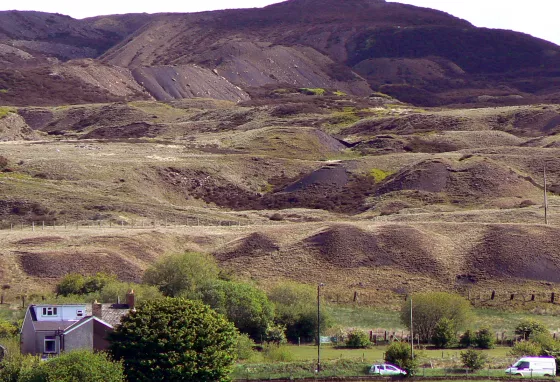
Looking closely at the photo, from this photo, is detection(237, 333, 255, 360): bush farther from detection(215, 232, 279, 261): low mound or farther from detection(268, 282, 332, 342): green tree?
detection(215, 232, 279, 261): low mound

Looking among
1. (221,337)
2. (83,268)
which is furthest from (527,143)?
(221,337)

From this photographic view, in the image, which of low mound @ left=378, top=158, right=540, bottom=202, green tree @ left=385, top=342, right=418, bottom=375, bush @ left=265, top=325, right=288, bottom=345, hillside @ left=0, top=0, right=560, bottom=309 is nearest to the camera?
green tree @ left=385, top=342, right=418, bottom=375

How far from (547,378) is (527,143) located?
328 feet

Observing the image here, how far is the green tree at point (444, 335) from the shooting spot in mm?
52094

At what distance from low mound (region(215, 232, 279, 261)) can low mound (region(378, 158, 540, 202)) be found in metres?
34.3

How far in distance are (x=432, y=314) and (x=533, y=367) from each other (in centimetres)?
1269

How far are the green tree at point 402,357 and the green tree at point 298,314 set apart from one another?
35.0ft

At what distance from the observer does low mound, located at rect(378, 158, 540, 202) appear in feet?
344

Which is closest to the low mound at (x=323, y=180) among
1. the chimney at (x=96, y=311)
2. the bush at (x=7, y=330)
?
the bush at (x=7, y=330)

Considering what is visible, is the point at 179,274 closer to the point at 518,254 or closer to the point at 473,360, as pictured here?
the point at 473,360

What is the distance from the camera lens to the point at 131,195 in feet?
338

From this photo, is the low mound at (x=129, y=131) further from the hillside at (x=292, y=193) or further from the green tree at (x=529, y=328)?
the green tree at (x=529, y=328)

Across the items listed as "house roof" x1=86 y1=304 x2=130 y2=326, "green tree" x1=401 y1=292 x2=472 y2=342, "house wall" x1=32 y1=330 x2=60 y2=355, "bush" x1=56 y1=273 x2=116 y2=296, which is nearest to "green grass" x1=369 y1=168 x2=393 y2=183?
"green tree" x1=401 y1=292 x2=472 y2=342

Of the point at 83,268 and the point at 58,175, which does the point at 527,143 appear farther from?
the point at 83,268
